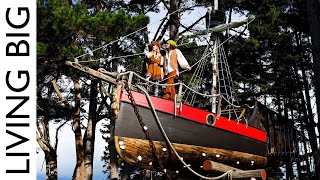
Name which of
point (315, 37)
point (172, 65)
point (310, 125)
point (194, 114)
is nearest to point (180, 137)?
→ point (194, 114)

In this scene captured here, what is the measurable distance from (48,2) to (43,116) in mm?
5062

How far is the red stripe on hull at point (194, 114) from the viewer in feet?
24.5

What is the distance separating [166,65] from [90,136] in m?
8.87

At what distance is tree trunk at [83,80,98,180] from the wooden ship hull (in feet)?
26.8

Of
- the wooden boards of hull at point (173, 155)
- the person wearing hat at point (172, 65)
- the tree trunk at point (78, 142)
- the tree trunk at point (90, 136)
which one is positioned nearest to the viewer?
the wooden boards of hull at point (173, 155)

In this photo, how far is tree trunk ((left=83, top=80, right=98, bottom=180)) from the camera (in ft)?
54.0

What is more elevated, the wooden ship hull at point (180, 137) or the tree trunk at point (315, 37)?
the tree trunk at point (315, 37)

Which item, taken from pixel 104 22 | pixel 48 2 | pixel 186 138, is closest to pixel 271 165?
pixel 186 138

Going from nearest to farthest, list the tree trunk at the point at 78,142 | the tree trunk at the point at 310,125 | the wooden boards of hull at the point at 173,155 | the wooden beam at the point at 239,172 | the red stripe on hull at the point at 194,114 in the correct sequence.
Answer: the wooden boards of hull at the point at 173,155
the red stripe on hull at the point at 194,114
the wooden beam at the point at 239,172
the tree trunk at the point at 78,142
the tree trunk at the point at 310,125

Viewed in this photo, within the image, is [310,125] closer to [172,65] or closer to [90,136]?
[90,136]

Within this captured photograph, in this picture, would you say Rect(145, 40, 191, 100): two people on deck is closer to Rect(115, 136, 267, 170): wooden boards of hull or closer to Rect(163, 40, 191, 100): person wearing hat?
Rect(163, 40, 191, 100): person wearing hat

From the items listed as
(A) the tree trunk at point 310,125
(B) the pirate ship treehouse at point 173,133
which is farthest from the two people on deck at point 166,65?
(A) the tree trunk at point 310,125

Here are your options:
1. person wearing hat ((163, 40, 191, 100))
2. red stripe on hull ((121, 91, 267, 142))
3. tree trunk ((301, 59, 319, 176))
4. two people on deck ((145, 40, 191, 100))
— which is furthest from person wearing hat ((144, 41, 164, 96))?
tree trunk ((301, 59, 319, 176))

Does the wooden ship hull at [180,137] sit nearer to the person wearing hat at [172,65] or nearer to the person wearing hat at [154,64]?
the person wearing hat at [172,65]
